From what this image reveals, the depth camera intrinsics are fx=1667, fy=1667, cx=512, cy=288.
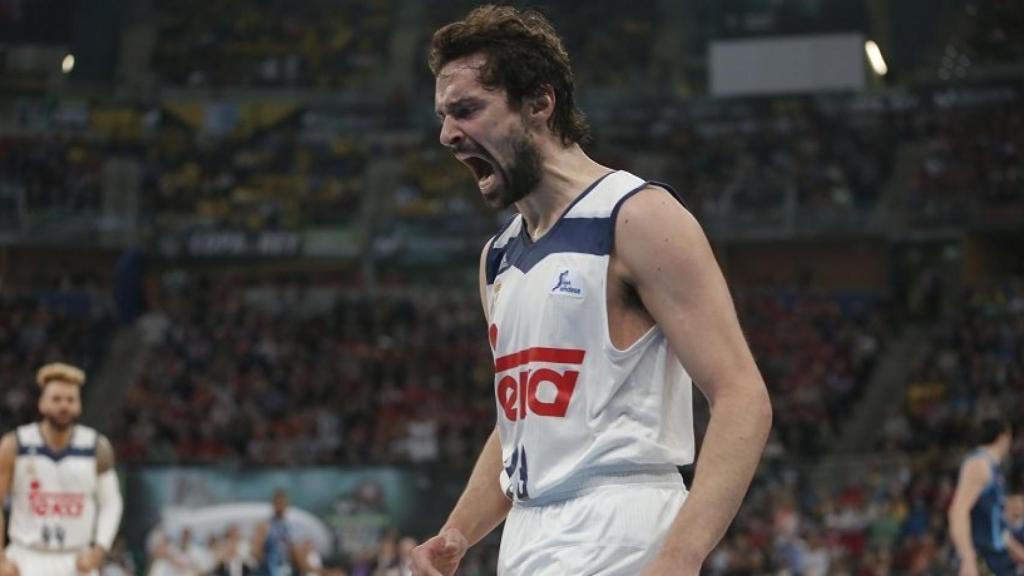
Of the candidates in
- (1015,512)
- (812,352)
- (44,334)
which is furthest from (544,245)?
(44,334)

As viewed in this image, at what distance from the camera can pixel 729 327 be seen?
3367 mm

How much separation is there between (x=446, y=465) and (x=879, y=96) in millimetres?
18151

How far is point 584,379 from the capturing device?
354 cm

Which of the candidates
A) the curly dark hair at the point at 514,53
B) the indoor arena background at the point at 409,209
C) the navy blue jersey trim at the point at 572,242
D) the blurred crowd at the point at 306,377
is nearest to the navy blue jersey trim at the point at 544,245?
the navy blue jersey trim at the point at 572,242

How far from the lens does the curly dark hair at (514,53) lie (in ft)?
11.9

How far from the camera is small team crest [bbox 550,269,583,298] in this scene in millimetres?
3533

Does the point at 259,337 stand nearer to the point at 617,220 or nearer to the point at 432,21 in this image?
the point at 432,21

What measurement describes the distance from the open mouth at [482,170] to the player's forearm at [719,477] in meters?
0.72

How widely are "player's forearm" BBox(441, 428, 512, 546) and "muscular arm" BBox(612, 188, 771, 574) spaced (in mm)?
756

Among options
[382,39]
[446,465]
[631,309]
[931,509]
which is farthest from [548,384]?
[382,39]

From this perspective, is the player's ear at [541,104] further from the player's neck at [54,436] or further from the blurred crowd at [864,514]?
the blurred crowd at [864,514]

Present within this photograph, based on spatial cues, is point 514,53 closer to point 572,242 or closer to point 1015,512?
point 572,242

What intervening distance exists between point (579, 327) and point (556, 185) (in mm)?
345

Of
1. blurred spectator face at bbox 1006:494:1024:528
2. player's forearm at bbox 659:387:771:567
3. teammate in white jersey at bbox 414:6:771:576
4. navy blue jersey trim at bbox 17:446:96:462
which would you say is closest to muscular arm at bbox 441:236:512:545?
teammate in white jersey at bbox 414:6:771:576
